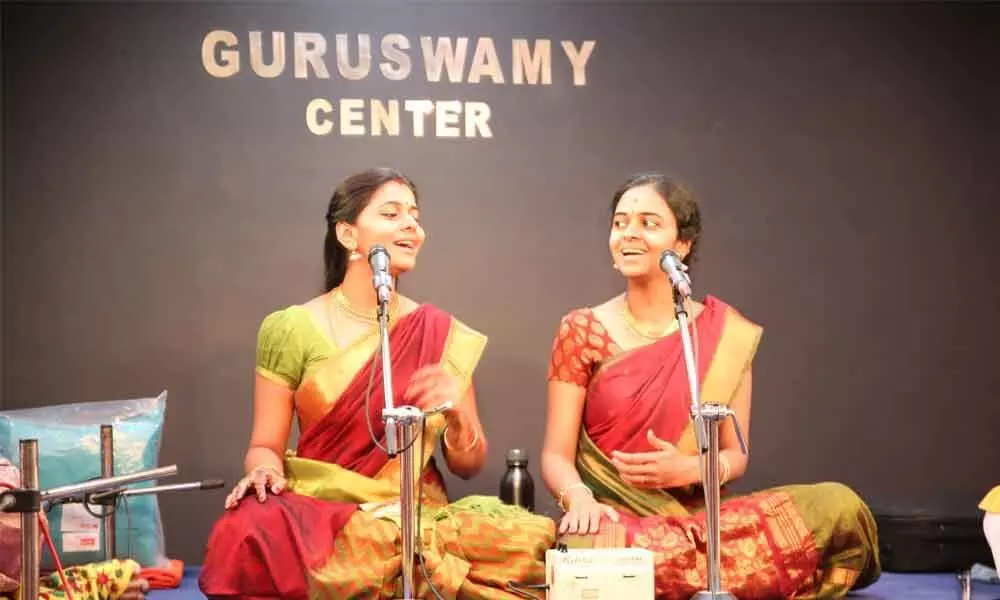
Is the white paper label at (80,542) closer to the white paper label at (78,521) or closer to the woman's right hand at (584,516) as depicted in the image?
the white paper label at (78,521)

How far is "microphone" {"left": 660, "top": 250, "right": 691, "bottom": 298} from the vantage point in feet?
15.2

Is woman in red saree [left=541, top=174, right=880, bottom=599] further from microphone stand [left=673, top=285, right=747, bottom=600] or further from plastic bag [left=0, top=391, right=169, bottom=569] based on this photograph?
plastic bag [left=0, top=391, right=169, bottom=569]

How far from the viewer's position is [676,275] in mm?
4684

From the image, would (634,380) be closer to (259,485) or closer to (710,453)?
(710,453)

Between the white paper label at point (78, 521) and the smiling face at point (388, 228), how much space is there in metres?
1.46

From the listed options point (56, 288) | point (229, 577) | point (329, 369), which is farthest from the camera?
point (56, 288)

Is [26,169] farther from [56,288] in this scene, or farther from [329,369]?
[329,369]

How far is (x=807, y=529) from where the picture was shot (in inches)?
205

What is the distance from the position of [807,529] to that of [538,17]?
265 cm

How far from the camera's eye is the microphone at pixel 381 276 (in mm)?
4441

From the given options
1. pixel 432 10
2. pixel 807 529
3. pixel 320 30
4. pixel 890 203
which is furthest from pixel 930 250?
pixel 320 30

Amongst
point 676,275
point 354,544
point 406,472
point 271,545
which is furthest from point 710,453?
point 271,545

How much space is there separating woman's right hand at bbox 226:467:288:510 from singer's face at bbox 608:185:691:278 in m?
1.61

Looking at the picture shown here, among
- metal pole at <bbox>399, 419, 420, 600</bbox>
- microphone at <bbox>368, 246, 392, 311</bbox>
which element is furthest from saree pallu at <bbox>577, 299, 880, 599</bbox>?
microphone at <bbox>368, 246, 392, 311</bbox>
